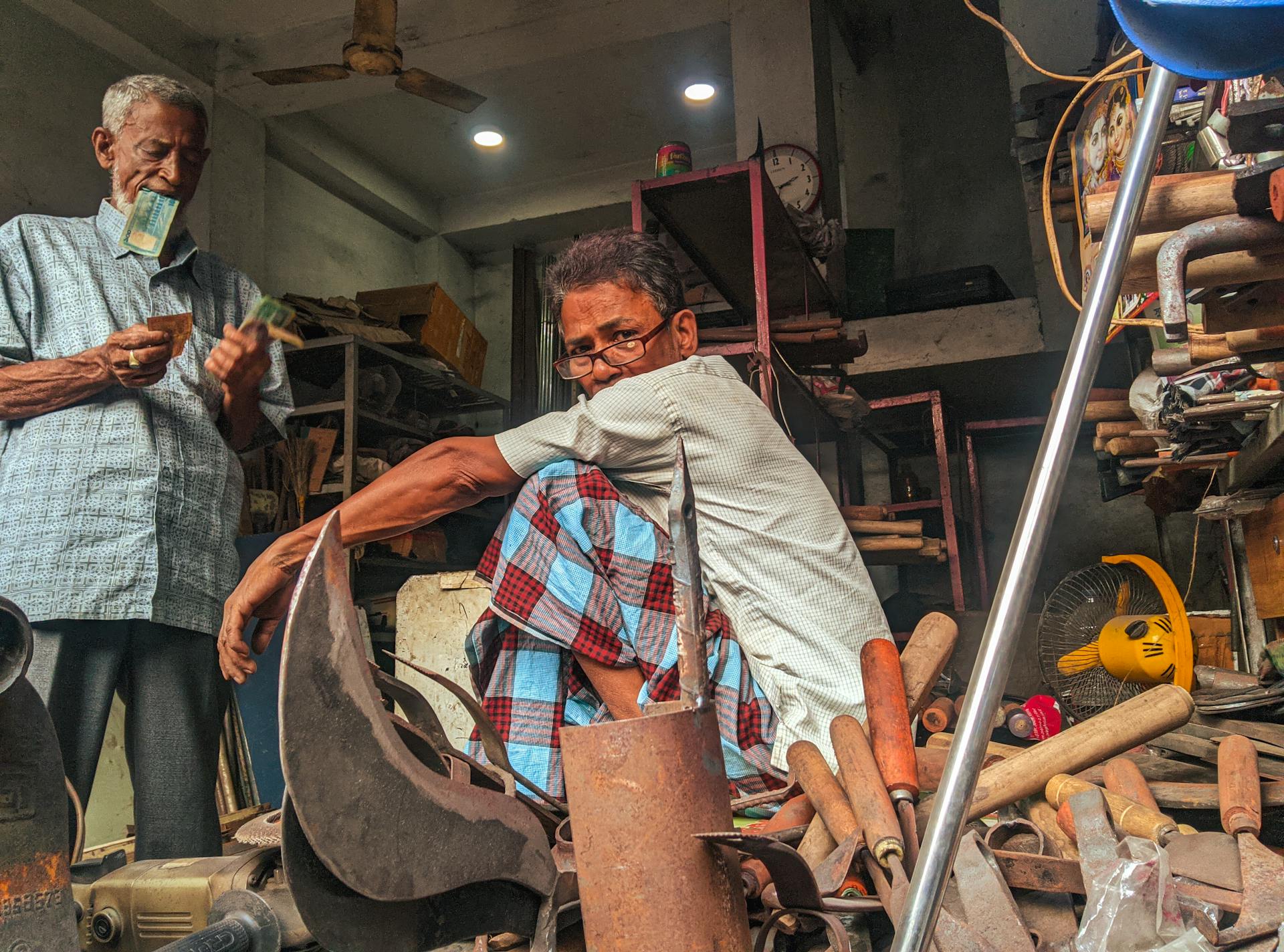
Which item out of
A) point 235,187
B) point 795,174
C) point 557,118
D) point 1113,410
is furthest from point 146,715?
point 557,118

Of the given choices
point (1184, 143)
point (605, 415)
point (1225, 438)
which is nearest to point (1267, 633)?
point (1225, 438)

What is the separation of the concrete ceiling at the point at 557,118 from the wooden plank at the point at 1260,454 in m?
4.46

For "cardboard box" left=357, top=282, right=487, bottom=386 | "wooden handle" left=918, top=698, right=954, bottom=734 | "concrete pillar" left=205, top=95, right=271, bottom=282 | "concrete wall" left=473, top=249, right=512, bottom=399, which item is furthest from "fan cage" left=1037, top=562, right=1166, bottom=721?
"concrete wall" left=473, top=249, right=512, bottom=399

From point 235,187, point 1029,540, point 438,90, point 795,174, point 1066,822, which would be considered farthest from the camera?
point 235,187

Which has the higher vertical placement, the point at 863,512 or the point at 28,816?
the point at 863,512

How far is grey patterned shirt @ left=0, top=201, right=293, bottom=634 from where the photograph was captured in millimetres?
1990

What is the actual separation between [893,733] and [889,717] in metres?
0.03

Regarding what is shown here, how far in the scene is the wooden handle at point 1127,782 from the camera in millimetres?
1450

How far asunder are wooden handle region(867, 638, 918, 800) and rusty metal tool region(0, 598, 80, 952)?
103 centimetres

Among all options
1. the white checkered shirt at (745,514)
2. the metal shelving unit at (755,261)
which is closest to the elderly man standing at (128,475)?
the white checkered shirt at (745,514)

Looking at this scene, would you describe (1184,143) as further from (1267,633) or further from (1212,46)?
(1212,46)

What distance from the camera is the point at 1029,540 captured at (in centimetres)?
74

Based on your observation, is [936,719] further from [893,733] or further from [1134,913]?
[1134,913]

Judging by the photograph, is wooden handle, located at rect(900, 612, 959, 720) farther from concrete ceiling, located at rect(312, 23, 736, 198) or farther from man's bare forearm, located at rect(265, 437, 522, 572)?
concrete ceiling, located at rect(312, 23, 736, 198)
